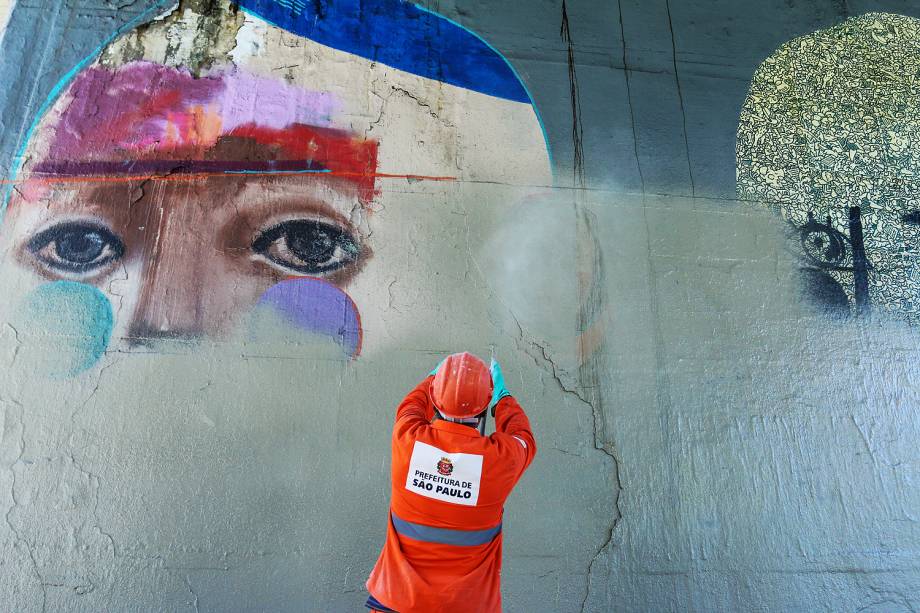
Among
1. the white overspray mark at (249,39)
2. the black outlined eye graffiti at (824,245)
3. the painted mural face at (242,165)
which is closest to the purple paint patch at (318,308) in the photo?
the painted mural face at (242,165)

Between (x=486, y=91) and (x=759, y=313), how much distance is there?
208 centimetres

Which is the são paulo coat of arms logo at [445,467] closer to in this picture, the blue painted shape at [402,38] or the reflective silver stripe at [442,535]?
the reflective silver stripe at [442,535]

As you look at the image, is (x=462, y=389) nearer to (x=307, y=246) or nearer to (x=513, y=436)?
(x=513, y=436)

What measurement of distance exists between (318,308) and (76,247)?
132 centimetres

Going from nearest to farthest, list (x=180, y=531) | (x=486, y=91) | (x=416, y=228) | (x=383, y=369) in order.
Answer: (x=180, y=531)
(x=383, y=369)
(x=416, y=228)
(x=486, y=91)

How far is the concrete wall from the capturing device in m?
2.74

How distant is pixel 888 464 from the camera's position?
3059 millimetres

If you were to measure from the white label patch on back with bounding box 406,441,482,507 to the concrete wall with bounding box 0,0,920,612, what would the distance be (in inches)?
37.0

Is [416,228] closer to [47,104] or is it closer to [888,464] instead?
[47,104]

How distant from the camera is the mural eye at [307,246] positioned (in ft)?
10.1

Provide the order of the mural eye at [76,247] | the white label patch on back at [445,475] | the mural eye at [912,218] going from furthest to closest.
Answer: the mural eye at [912,218]
the mural eye at [76,247]
the white label patch on back at [445,475]

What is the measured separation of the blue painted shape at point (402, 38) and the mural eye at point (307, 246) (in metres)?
1.16

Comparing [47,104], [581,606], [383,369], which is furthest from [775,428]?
[47,104]

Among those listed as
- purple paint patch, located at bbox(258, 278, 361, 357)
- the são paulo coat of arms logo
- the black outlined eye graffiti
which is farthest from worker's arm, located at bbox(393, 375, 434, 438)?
the black outlined eye graffiti
